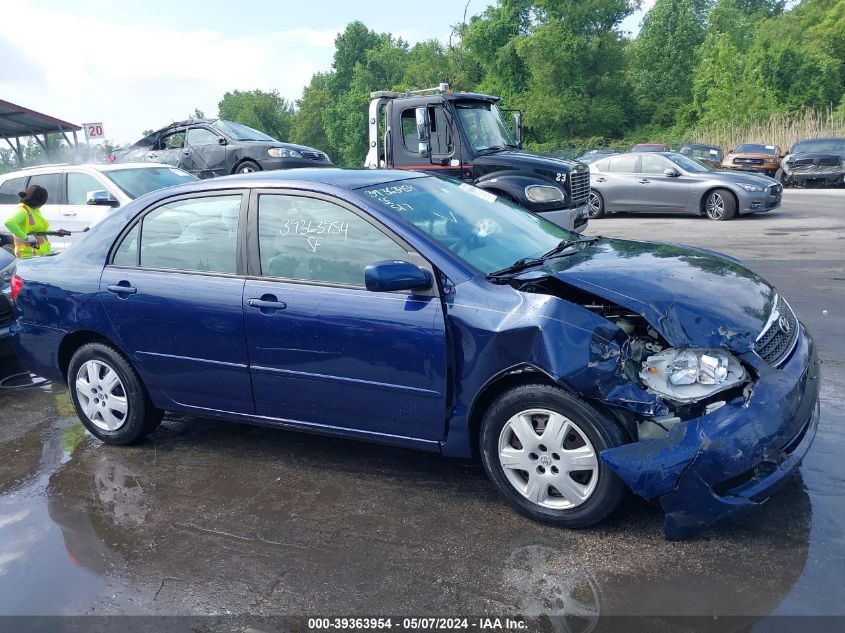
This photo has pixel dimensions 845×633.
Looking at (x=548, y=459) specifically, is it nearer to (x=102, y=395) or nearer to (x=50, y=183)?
(x=102, y=395)

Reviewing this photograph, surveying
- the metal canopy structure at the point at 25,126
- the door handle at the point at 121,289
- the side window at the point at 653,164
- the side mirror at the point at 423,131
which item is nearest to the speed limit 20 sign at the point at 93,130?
the metal canopy structure at the point at 25,126

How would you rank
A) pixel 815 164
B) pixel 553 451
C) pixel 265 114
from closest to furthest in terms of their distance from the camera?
pixel 553 451, pixel 815 164, pixel 265 114

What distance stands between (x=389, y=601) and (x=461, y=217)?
219cm

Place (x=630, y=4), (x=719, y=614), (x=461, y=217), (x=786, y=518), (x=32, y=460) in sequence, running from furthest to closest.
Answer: (x=630, y=4) → (x=32, y=460) → (x=461, y=217) → (x=786, y=518) → (x=719, y=614)

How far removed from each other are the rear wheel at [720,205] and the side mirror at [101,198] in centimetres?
1102

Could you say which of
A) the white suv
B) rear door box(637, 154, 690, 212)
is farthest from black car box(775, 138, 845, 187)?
the white suv

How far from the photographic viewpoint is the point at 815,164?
2366 cm

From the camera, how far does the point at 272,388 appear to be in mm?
4406

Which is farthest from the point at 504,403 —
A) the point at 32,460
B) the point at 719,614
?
the point at 32,460

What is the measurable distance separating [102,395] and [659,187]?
531 inches

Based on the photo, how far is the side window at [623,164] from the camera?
1673cm

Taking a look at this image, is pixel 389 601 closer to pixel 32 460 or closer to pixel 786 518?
pixel 786 518

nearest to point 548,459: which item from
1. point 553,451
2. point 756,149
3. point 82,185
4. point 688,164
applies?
point 553,451

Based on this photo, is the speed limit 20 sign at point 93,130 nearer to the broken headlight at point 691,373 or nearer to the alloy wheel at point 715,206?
the alloy wheel at point 715,206
